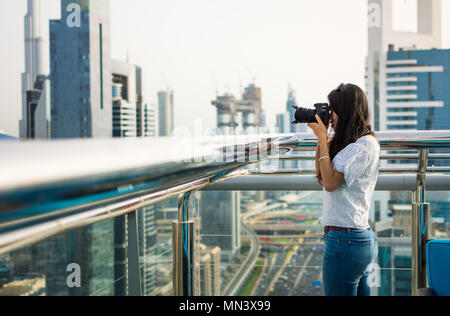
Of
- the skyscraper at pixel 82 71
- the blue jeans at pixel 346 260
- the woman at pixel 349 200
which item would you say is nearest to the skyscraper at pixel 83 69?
the skyscraper at pixel 82 71

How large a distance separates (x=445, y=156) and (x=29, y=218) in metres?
2.03

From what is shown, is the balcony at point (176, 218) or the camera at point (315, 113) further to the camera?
the camera at point (315, 113)

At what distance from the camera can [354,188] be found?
5.20ft

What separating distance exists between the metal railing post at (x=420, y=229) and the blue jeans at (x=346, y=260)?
0.37 m

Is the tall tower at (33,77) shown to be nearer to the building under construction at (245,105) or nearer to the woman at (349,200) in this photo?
the building under construction at (245,105)

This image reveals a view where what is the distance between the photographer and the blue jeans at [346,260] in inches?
59.2

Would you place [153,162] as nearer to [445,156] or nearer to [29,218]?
[29,218]

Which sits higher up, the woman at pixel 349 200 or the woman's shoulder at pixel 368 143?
the woman's shoulder at pixel 368 143

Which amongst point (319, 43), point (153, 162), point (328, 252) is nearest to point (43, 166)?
point (153, 162)

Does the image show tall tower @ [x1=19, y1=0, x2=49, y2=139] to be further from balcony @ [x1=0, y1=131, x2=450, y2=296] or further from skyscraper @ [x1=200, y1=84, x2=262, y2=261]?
balcony @ [x1=0, y1=131, x2=450, y2=296]

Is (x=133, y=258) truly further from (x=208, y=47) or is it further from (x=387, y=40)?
(x=387, y=40)

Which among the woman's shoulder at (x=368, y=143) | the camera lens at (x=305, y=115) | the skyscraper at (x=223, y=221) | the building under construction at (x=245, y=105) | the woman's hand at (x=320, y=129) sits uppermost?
the building under construction at (x=245, y=105)

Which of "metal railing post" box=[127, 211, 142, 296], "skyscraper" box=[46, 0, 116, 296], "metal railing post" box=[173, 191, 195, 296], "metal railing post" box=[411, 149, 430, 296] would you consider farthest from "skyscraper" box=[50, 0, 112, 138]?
"metal railing post" box=[173, 191, 195, 296]

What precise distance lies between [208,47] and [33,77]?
12983 mm
